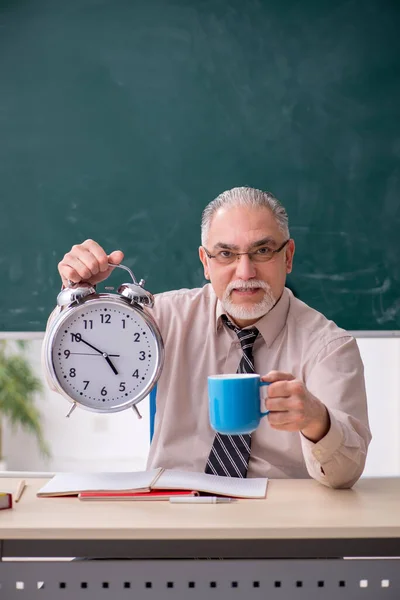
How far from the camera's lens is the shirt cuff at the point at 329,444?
1.62 m

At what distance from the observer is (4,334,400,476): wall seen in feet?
15.5

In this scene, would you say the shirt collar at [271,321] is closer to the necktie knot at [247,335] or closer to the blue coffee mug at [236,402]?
the necktie knot at [247,335]

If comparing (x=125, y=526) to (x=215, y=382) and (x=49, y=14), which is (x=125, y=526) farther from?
(x=49, y=14)

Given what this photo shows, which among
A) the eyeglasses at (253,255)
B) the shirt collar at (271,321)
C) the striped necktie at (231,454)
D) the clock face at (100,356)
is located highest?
the eyeglasses at (253,255)

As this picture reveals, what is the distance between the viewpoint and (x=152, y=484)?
1.60 meters

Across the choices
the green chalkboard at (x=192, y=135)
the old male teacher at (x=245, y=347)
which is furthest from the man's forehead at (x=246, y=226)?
the green chalkboard at (x=192, y=135)

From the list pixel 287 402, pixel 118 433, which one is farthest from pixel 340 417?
pixel 118 433

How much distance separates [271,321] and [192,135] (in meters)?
1.46

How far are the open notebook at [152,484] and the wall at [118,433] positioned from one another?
122 inches

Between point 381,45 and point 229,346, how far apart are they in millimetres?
1815

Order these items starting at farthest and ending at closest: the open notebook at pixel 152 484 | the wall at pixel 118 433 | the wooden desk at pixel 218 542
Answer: the wall at pixel 118 433 → the open notebook at pixel 152 484 → the wooden desk at pixel 218 542

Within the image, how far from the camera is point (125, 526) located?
136cm

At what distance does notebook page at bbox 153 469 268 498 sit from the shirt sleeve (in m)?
0.13

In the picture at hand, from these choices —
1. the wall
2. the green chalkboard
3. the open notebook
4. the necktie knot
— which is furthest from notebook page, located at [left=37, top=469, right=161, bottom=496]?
the wall
